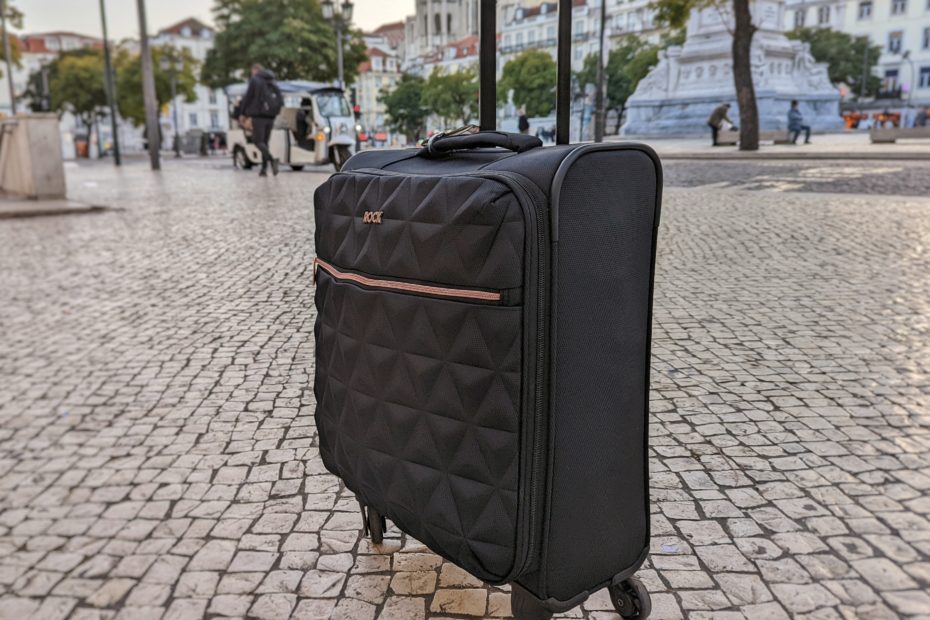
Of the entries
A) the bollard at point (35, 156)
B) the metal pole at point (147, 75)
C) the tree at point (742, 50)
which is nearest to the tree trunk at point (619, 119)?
the tree at point (742, 50)

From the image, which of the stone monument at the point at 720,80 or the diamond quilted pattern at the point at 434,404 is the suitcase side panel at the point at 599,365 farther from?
the stone monument at the point at 720,80

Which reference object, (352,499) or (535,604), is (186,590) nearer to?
(352,499)

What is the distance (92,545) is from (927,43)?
298 feet

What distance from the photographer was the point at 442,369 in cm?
177

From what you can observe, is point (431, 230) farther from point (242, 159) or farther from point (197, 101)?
point (197, 101)

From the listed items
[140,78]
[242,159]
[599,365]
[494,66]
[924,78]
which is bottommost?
[242,159]

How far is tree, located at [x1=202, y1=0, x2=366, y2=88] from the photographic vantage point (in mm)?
45281

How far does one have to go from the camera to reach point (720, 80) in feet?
140

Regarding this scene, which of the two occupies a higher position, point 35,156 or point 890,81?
point 890,81

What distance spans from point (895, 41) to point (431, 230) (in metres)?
91.5

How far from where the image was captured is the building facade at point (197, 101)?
4087 inches

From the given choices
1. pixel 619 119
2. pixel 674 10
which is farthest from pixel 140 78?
pixel 674 10

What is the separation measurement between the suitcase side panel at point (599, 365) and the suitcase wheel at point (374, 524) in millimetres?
709

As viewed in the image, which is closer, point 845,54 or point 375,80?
point 845,54
